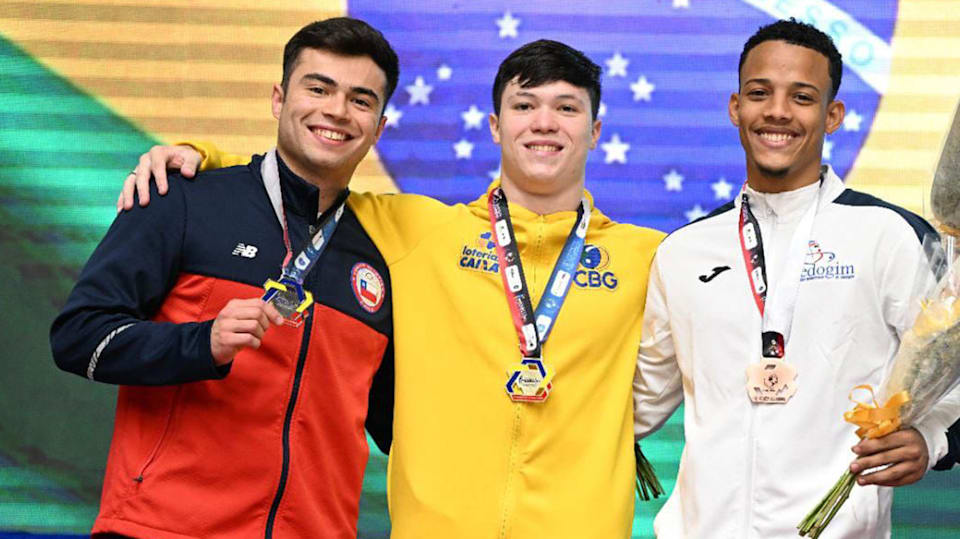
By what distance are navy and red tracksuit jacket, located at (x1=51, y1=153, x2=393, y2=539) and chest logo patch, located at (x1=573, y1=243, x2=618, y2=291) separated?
22.2 inches

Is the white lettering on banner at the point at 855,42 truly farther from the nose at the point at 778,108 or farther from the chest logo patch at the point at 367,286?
the chest logo patch at the point at 367,286

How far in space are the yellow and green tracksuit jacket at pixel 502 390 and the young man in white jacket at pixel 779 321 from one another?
0.45 feet

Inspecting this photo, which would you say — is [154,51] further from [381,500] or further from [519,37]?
[381,500]

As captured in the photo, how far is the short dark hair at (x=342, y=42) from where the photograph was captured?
Result: 312 centimetres

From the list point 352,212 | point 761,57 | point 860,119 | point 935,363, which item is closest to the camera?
point 935,363

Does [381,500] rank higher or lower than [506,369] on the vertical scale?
lower

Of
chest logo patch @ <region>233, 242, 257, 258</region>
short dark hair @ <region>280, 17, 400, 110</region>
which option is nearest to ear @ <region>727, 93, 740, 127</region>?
short dark hair @ <region>280, 17, 400, 110</region>

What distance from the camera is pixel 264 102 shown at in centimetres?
444

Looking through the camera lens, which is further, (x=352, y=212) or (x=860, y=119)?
(x=860, y=119)

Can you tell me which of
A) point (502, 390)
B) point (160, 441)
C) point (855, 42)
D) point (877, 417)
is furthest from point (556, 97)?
point (855, 42)

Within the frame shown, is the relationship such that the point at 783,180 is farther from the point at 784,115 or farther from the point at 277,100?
the point at 277,100

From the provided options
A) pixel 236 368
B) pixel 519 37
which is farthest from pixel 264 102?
pixel 236 368

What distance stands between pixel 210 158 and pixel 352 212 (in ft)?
1.38

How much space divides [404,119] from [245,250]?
1.64m
